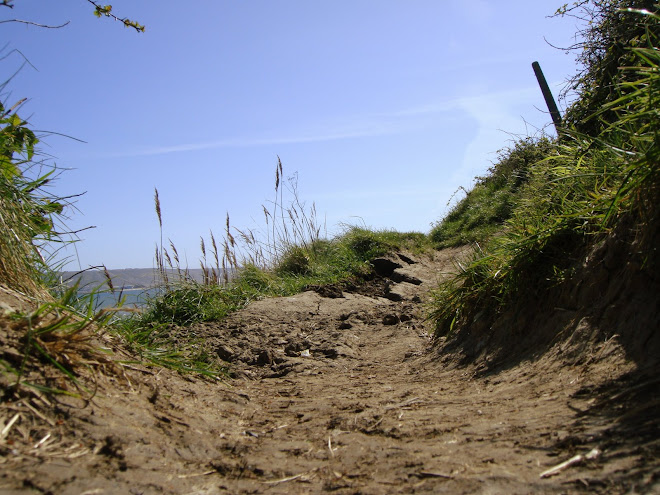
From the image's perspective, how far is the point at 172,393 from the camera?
2650mm

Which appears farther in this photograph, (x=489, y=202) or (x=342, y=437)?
(x=489, y=202)

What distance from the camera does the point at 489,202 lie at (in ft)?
34.9

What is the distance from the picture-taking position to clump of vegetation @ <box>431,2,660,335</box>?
2.36m

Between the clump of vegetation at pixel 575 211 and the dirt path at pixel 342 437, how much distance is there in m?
0.59

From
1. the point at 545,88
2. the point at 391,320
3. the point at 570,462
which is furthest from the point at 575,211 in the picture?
the point at 545,88

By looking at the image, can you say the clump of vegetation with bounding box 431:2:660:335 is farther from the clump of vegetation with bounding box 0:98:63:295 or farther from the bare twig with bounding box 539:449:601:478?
the clump of vegetation with bounding box 0:98:63:295

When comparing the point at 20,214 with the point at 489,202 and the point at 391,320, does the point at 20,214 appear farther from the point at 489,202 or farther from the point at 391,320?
the point at 489,202

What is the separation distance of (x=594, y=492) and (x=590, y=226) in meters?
1.98

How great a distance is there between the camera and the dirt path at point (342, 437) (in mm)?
1563

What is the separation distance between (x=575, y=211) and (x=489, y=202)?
7713mm

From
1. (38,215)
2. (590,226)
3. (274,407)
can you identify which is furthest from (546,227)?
(38,215)

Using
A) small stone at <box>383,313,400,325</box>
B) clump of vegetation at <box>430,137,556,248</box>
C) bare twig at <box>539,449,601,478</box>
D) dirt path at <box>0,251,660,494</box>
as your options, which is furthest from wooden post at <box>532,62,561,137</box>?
bare twig at <box>539,449,601,478</box>

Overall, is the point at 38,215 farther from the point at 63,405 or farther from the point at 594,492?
the point at 594,492

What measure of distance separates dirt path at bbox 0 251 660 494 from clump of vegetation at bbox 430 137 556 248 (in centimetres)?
604
